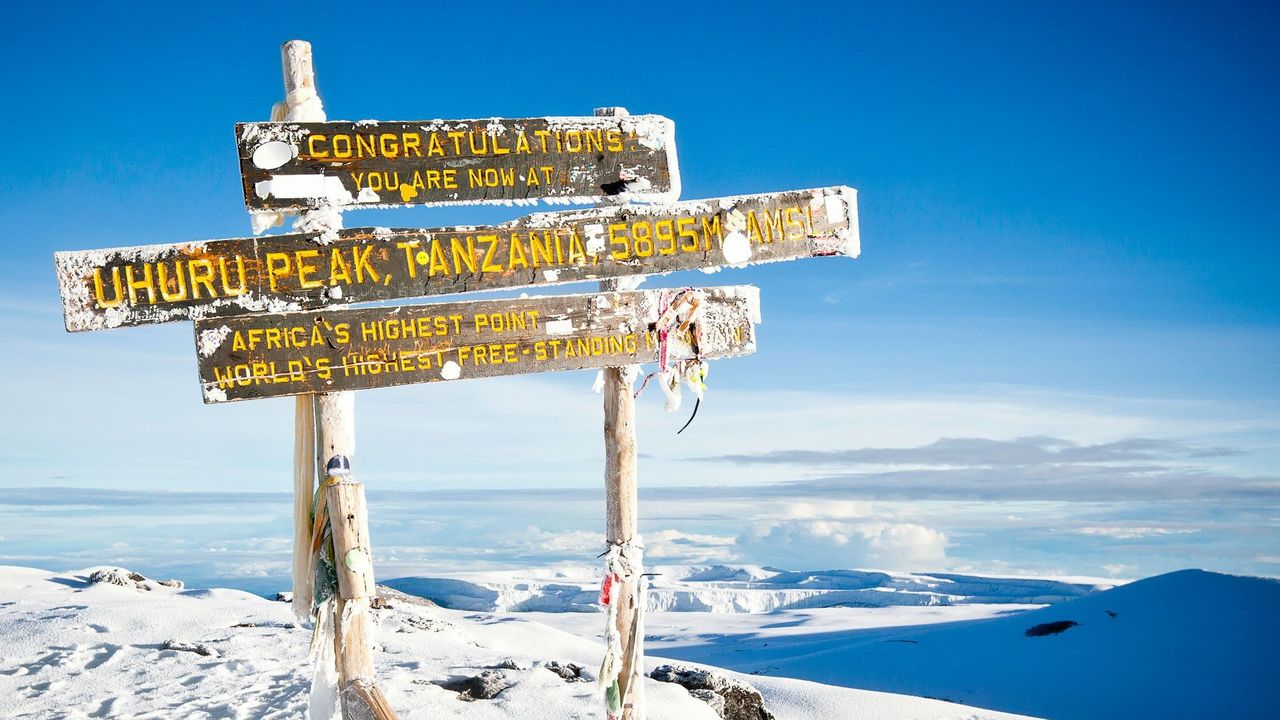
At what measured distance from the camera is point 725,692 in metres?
7.81

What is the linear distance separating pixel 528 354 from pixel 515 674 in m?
3.33

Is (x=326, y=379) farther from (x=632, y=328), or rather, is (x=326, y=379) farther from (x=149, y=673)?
(x=149, y=673)

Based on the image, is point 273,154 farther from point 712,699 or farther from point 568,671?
point 712,699

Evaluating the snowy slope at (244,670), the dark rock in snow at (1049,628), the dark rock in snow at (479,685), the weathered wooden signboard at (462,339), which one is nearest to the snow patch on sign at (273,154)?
the weathered wooden signboard at (462,339)

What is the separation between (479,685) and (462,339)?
323 centimetres

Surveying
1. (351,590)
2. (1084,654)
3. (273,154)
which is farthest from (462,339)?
(1084,654)

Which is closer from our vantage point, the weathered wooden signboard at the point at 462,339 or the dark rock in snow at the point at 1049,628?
the weathered wooden signboard at the point at 462,339

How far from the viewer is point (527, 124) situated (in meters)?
5.36

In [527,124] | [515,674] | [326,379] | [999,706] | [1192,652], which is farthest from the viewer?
[1192,652]

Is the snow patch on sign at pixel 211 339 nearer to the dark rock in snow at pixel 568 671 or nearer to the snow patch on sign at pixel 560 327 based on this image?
the snow patch on sign at pixel 560 327

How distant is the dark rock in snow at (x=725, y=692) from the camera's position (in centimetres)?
765

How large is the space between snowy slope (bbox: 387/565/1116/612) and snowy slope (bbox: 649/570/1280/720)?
20.4 ft

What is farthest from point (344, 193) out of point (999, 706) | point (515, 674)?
point (999, 706)

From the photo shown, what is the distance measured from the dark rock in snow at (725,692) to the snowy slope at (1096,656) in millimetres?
4700
